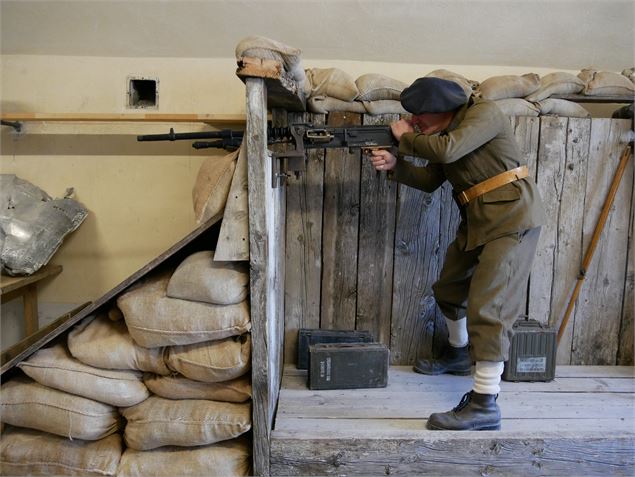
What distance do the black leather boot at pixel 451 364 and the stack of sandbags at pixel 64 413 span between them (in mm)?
1358

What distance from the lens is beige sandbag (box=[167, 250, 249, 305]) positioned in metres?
1.67

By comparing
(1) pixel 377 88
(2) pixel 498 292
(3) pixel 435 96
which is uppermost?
(1) pixel 377 88

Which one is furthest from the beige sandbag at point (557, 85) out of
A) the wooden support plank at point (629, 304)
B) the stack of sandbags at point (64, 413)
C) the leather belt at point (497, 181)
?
the stack of sandbags at point (64, 413)

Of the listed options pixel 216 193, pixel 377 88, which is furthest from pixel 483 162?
pixel 216 193

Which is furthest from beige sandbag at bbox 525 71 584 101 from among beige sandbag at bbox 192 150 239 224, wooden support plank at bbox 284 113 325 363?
beige sandbag at bbox 192 150 239 224

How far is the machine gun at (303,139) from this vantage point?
1.89 meters

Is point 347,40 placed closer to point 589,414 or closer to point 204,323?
point 204,323

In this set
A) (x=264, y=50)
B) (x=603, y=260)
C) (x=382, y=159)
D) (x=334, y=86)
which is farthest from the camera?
(x=603, y=260)

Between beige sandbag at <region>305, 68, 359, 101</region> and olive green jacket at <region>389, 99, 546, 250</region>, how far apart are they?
44 cm

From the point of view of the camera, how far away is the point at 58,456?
1.76 meters

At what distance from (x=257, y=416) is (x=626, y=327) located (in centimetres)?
206

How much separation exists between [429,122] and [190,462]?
169cm

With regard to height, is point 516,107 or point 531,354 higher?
point 516,107

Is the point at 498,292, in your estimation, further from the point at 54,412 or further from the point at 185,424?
the point at 54,412
